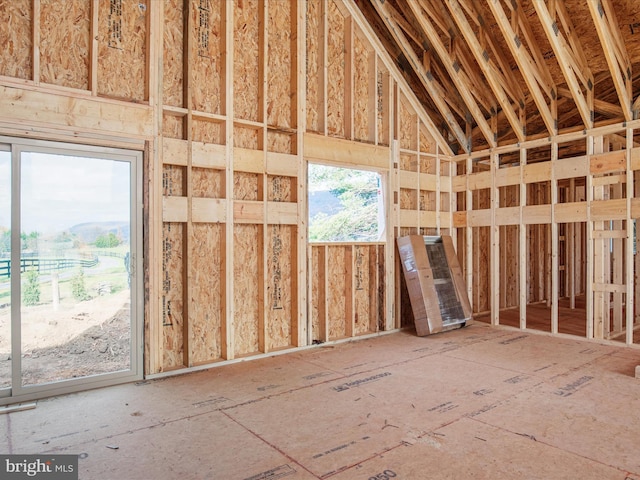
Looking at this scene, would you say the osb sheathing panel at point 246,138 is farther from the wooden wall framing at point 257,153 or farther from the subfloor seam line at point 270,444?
the subfloor seam line at point 270,444

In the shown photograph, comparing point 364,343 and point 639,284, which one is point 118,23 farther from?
point 639,284

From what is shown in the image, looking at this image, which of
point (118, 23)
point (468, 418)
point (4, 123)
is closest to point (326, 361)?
point (468, 418)

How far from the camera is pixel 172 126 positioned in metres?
4.59

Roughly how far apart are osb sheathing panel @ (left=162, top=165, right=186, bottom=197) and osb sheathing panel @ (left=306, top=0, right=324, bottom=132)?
1857 mm

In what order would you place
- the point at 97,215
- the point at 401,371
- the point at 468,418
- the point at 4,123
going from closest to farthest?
the point at 468,418 < the point at 4,123 < the point at 97,215 < the point at 401,371

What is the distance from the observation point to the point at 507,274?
A: 329 inches

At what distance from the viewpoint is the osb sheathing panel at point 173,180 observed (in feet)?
14.8

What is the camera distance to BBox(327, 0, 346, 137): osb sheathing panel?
5852 millimetres

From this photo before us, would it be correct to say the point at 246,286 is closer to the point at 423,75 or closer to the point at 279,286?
the point at 279,286

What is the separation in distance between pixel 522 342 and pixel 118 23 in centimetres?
596

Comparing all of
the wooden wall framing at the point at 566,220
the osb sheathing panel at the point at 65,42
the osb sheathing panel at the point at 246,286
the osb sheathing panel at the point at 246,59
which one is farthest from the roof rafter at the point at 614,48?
the osb sheathing panel at the point at 65,42

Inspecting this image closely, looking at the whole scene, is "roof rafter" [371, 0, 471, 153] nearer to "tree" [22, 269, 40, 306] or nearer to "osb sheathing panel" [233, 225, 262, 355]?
"osb sheathing panel" [233, 225, 262, 355]

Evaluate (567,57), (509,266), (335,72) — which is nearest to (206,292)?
(335,72)

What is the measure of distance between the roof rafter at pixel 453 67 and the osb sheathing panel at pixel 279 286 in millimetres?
3061
